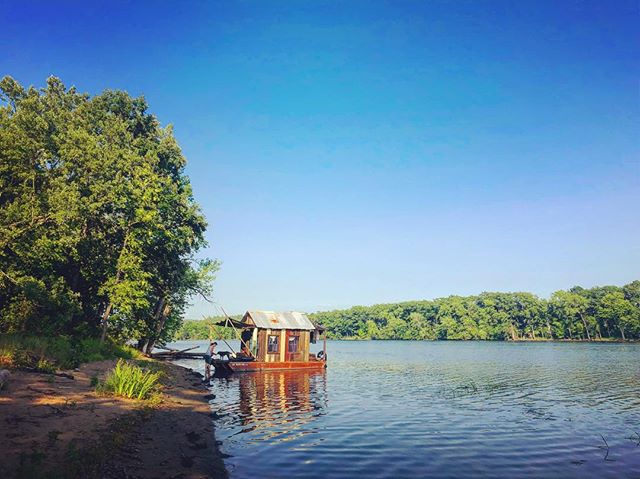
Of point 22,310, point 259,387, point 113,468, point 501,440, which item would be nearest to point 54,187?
point 22,310

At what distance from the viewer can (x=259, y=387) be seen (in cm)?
2762

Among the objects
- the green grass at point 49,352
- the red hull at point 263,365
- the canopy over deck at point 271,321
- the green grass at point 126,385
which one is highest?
the canopy over deck at point 271,321

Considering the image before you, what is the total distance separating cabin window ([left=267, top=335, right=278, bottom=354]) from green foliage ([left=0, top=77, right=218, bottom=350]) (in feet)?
33.3

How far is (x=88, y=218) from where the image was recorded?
30.2 metres

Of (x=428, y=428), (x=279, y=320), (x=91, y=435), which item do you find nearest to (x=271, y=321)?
(x=279, y=320)

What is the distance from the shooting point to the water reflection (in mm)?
15516

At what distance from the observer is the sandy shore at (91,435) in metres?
8.28

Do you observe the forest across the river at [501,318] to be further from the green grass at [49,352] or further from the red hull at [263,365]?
the green grass at [49,352]

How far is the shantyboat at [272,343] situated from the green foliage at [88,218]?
319 inches

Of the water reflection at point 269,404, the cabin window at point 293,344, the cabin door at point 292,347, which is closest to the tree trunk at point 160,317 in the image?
the water reflection at point 269,404

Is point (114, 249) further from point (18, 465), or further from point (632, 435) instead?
point (632, 435)

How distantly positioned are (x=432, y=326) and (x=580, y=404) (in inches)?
5297

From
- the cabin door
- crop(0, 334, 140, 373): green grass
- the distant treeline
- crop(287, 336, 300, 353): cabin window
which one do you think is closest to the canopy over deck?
the cabin door

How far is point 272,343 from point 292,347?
2243 millimetres
